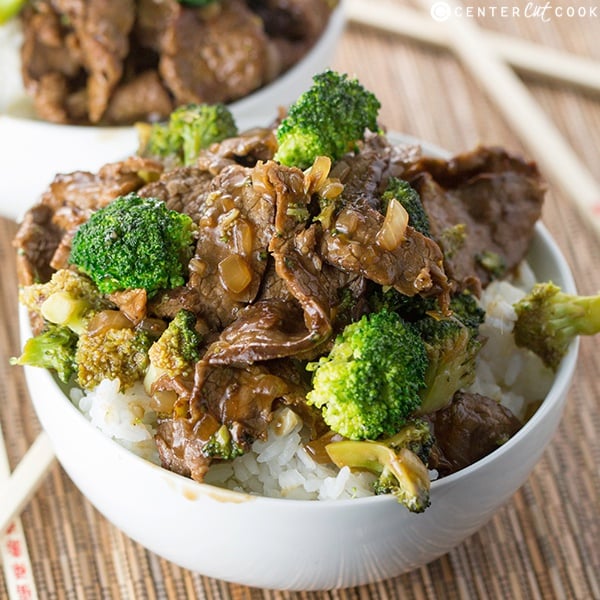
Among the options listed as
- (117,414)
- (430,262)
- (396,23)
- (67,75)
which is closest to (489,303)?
(430,262)

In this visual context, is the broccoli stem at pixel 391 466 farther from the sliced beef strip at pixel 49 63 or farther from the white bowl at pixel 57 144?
the sliced beef strip at pixel 49 63

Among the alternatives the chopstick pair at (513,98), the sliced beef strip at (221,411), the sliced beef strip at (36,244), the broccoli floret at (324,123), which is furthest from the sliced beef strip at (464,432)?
the chopstick pair at (513,98)

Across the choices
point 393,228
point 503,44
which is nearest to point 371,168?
point 393,228

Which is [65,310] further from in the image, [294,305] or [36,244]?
[294,305]

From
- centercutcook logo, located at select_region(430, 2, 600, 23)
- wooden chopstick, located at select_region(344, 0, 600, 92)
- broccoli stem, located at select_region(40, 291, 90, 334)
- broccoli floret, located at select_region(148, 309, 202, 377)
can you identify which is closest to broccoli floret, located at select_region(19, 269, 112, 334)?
broccoli stem, located at select_region(40, 291, 90, 334)

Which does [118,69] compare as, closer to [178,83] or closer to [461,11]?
[178,83]
